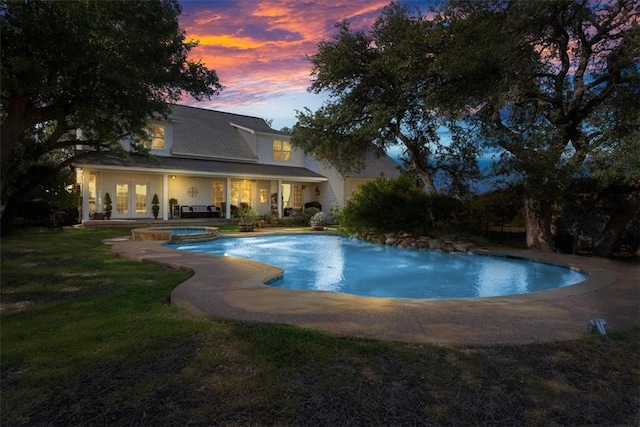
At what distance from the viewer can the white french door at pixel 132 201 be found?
22031 mm

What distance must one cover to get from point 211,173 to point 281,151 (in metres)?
7.98

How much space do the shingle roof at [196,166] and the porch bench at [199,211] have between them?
2.67 metres

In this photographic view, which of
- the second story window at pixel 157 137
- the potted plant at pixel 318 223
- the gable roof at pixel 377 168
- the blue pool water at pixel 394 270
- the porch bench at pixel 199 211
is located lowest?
the blue pool water at pixel 394 270

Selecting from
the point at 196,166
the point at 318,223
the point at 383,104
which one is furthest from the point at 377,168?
the point at 383,104

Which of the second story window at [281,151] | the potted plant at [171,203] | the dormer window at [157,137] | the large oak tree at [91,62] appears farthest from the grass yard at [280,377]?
the second story window at [281,151]

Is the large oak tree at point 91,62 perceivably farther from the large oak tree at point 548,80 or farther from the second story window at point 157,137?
the second story window at point 157,137

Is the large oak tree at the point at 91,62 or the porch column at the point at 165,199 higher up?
the large oak tree at the point at 91,62

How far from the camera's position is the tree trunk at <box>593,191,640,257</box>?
12.3 meters

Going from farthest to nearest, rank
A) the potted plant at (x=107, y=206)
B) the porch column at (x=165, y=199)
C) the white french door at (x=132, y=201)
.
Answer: the white french door at (x=132, y=201) → the porch column at (x=165, y=199) → the potted plant at (x=107, y=206)

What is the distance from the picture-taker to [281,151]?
29.5 m

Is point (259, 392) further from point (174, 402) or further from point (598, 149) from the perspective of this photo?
point (598, 149)

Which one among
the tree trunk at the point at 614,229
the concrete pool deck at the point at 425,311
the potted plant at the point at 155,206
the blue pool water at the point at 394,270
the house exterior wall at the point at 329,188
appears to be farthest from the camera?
the house exterior wall at the point at 329,188

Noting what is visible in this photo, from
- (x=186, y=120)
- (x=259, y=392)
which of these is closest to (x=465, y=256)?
(x=259, y=392)

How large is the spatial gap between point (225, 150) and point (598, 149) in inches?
824
